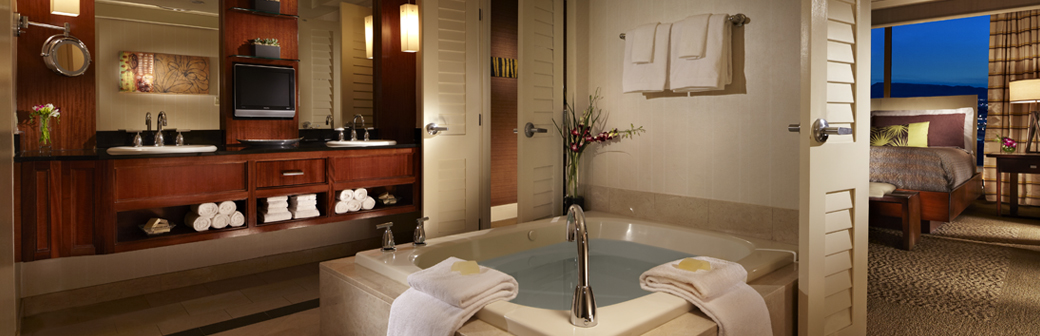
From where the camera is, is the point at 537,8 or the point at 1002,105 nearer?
the point at 537,8

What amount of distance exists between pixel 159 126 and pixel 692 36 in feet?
9.53

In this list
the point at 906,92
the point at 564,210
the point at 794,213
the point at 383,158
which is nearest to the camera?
the point at 794,213

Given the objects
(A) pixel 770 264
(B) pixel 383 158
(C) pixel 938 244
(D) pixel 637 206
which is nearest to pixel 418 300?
(A) pixel 770 264

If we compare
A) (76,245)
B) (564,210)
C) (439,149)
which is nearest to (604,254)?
(564,210)

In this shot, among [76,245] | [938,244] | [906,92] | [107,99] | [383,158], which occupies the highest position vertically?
[906,92]

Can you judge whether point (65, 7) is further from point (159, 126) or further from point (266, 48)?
point (266, 48)

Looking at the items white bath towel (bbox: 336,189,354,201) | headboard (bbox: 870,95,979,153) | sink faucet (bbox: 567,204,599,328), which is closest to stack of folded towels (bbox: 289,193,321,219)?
white bath towel (bbox: 336,189,354,201)

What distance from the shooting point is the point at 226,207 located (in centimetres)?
292

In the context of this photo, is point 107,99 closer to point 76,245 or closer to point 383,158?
point 76,245

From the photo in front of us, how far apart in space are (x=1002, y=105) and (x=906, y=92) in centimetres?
144

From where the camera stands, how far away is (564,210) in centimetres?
394

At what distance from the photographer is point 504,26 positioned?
3730mm

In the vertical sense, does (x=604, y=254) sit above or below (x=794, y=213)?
below

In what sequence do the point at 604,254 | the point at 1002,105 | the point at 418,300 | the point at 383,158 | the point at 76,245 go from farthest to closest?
the point at 1002,105 → the point at 383,158 → the point at 604,254 → the point at 76,245 → the point at 418,300
